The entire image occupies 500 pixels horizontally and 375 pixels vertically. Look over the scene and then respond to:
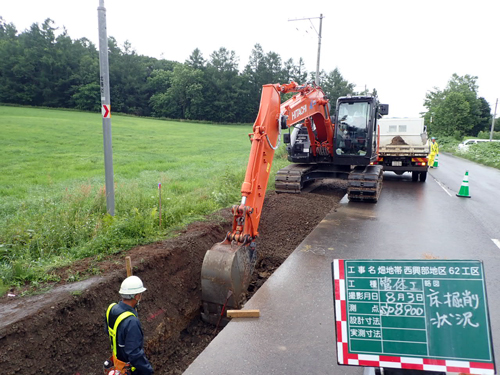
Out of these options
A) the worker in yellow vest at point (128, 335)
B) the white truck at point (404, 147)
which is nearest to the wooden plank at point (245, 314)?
the worker in yellow vest at point (128, 335)

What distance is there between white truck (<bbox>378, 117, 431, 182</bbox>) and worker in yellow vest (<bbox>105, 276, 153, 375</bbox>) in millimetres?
15536

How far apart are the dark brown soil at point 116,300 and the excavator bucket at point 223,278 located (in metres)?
0.45

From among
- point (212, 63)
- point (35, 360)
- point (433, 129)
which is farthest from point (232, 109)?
point (35, 360)

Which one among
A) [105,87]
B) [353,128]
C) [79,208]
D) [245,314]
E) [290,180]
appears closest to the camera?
[245,314]

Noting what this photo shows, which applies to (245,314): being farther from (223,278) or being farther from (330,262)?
(330,262)

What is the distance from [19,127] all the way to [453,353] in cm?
3455

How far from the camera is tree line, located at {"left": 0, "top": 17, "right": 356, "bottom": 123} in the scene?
217 ft

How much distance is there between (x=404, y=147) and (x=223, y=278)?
14000mm

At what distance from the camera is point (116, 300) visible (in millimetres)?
5125

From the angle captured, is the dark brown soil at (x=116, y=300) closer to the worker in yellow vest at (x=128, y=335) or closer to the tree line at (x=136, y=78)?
the worker in yellow vest at (x=128, y=335)

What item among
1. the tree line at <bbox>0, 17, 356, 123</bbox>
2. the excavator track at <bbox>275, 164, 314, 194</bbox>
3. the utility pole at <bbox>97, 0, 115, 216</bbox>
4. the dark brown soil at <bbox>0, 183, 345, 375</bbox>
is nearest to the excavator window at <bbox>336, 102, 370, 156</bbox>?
the excavator track at <bbox>275, 164, 314, 194</bbox>

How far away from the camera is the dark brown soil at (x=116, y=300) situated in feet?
13.2

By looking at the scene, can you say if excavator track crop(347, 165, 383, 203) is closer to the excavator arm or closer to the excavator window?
the excavator window

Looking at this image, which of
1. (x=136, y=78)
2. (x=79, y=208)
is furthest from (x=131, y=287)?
(x=136, y=78)
